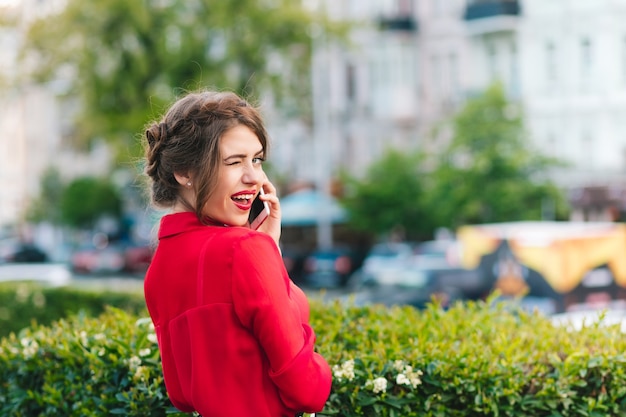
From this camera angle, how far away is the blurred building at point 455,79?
33844 millimetres

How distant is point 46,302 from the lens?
13586 millimetres

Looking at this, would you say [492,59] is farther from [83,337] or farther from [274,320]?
[274,320]

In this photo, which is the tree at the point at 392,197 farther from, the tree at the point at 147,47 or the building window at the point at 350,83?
the building window at the point at 350,83

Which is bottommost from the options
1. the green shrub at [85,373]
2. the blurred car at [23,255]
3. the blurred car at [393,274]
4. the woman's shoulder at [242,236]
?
the blurred car at [23,255]

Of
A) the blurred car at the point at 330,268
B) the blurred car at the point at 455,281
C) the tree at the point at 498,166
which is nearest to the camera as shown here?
the blurred car at the point at 455,281

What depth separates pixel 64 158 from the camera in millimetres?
71750

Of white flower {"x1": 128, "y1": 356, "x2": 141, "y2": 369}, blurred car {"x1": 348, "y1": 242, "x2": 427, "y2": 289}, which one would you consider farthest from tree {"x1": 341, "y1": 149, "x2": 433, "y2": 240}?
white flower {"x1": 128, "y1": 356, "x2": 141, "y2": 369}

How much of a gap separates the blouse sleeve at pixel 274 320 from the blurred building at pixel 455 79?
88.5ft

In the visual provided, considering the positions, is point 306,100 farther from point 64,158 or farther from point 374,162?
point 64,158

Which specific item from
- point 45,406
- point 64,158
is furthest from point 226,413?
point 64,158

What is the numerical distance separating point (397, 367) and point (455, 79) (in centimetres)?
3559

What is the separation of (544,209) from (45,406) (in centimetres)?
2561

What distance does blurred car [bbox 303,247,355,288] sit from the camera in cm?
3128

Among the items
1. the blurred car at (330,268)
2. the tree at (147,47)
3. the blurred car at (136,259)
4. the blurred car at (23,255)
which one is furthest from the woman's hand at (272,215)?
the blurred car at (23,255)
